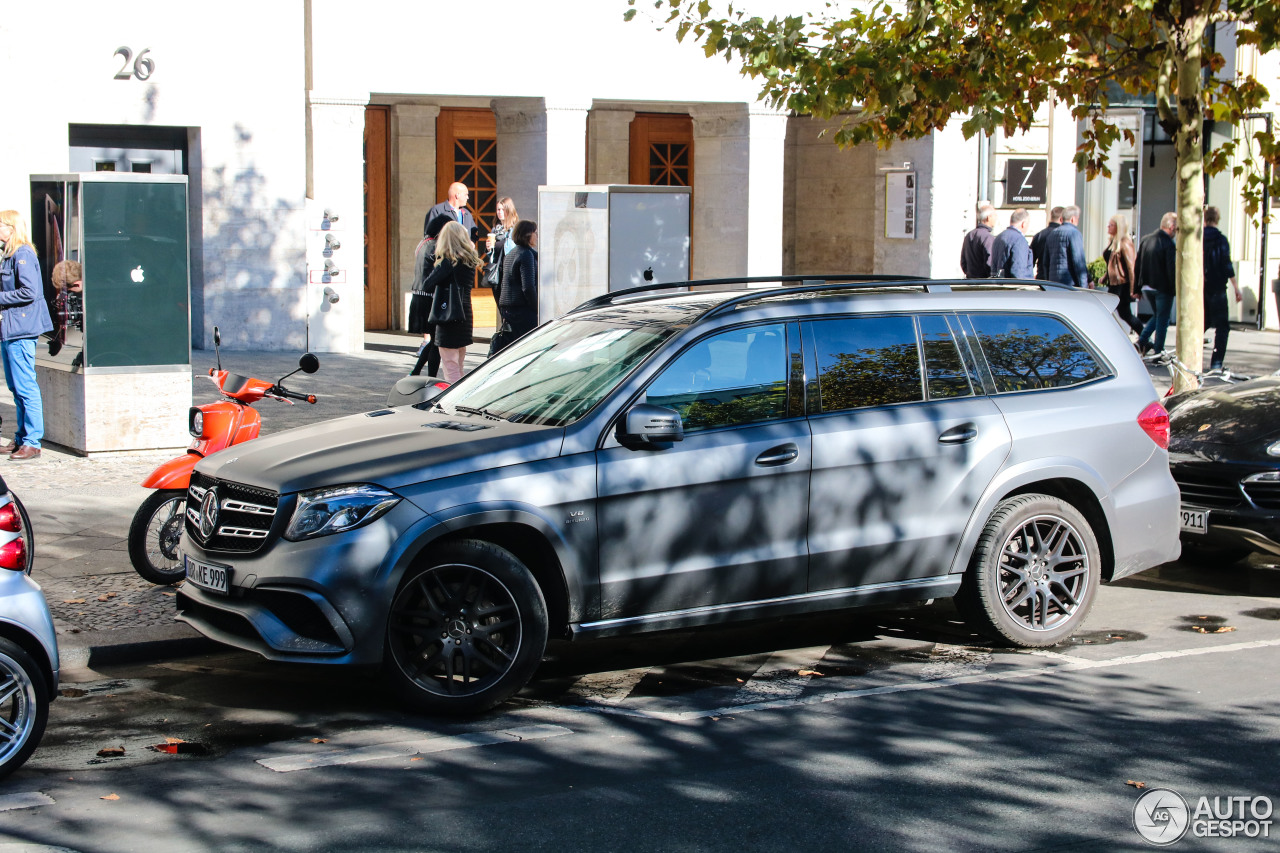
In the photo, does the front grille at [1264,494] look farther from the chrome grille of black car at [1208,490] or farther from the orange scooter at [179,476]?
the orange scooter at [179,476]

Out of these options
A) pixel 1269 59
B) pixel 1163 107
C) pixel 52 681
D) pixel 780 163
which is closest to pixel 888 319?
pixel 52 681

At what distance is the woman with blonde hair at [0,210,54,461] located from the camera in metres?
11.4

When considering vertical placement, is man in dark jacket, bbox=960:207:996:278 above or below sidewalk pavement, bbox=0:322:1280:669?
above

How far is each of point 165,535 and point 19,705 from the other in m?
3.09

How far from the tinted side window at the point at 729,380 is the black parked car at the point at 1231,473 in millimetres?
3331

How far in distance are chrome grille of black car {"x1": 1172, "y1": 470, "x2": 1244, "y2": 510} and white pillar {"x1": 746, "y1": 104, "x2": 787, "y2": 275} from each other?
45.0 ft

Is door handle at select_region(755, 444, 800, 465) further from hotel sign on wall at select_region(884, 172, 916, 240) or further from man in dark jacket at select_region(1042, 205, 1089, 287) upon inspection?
hotel sign on wall at select_region(884, 172, 916, 240)

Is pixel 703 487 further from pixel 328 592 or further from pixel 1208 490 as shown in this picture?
pixel 1208 490

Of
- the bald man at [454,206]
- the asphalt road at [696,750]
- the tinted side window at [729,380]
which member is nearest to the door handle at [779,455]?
the tinted side window at [729,380]

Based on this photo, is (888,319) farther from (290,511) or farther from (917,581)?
(290,511)

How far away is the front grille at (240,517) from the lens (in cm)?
602

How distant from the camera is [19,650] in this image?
5219 millimetres

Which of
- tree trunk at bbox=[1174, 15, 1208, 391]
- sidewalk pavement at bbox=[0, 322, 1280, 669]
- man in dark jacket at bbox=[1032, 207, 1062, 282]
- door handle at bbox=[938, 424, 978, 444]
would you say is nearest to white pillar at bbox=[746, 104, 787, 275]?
man in dark jacket at bbox=[1032, 207, 1062, 282]

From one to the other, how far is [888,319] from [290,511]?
295 centimetres
